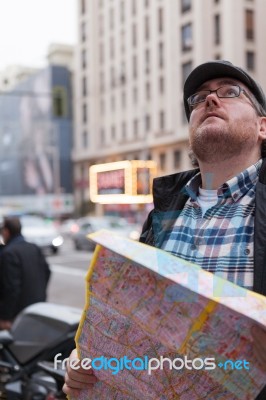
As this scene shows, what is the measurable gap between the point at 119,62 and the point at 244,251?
48202 millimetres

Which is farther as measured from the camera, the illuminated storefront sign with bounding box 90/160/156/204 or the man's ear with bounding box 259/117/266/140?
the illuminated storefront sign with bounding box 90/160/156/204

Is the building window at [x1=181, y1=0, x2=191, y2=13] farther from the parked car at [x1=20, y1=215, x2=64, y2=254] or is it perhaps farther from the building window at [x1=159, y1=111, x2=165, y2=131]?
the parked car at [x1=20, y1=215, x2=64, y2=254]

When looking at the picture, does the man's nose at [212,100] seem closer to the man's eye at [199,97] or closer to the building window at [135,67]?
the man's eye at [199,97]

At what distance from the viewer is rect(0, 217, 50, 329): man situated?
4.48 m

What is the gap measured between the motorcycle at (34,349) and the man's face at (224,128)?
178cm

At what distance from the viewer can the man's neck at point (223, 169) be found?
1.61 meters

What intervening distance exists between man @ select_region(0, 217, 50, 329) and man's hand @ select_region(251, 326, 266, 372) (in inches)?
142

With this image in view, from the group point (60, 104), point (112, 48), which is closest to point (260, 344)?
point (60, 104)

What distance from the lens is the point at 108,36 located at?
49.9m

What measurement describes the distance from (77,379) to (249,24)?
3707 cm

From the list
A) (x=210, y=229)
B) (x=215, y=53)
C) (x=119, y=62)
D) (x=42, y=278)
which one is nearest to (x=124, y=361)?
(x=210, y=229)

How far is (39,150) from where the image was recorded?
6153 cm

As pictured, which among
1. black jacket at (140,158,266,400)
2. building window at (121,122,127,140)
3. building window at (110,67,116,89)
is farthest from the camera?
building window at (110,67,116,89)

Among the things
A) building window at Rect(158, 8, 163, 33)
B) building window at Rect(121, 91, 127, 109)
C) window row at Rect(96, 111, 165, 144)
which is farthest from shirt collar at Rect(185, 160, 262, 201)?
building window at Rect(121, 91, 127, 109)
